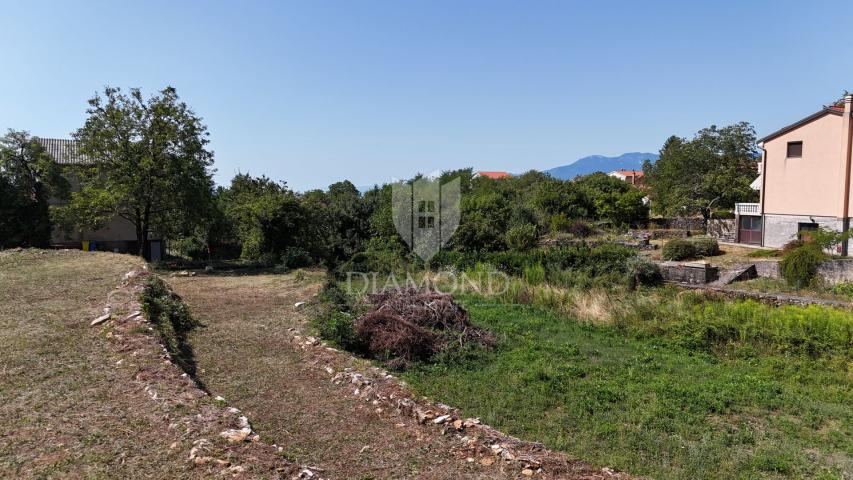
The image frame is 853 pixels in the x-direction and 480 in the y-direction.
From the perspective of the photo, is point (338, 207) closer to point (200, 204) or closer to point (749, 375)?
point (200, 204)

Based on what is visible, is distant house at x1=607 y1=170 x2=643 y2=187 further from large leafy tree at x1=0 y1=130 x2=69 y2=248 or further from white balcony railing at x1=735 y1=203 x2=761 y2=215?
large leafy tree at x1=0 y1=130 x2=69 y2=248

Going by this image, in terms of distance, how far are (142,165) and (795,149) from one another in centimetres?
2991

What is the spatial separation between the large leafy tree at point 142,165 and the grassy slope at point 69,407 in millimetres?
10986

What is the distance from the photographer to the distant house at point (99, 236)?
25.1 metres

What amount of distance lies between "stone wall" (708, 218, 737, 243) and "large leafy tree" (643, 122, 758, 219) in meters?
3.02

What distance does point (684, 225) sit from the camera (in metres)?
34.8

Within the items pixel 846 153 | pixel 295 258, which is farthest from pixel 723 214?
pixel 295 258

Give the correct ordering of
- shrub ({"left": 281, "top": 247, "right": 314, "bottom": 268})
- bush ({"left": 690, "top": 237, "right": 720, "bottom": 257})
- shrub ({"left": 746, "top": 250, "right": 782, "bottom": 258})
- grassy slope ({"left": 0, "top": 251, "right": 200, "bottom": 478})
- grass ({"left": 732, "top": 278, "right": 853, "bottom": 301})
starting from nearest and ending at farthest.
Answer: grassy slope ({"left": 0, "top": 251, "right": 200, "bottom": 478})
grass ({"left": 732, "top": 278, "right": 853, "bottom": 301})
shrub ({"left": 746, "top": 250, "right": 782, "bottom": 258})
shrub ({"left": 281, "top": 247, "right": 314, "bottom": 268})
bush ({"left": 690, "top": 237, "right": 720, "bottom": 257})

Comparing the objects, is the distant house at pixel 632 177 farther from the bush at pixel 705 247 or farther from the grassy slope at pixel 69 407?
the grassy slope at pixel 69 407

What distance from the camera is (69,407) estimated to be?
539cm

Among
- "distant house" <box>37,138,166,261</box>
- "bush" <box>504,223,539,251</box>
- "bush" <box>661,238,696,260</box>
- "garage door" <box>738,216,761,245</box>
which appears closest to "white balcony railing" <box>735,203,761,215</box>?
"garage door" <box>738,216,761,245</box>

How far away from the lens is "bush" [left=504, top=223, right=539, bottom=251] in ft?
75.6

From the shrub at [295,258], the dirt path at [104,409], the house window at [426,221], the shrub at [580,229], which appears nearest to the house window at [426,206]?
the house window at [426,221]

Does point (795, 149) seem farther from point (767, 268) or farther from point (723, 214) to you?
point (767, 268)
